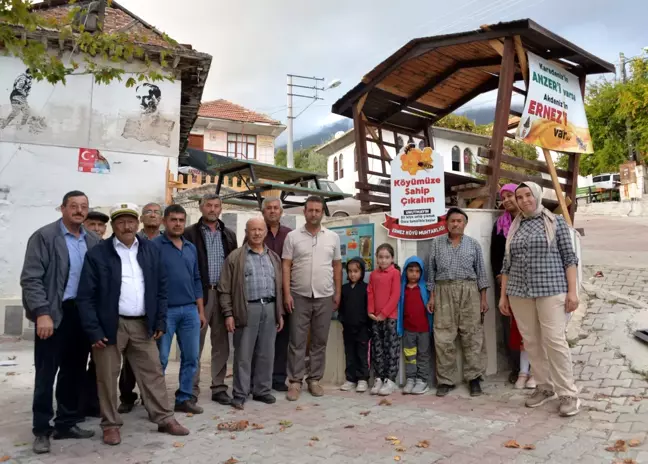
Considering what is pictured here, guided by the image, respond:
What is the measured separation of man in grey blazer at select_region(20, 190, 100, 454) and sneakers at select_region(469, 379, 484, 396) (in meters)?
3.53

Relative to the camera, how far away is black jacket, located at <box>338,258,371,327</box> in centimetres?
553

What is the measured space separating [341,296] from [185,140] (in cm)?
1220

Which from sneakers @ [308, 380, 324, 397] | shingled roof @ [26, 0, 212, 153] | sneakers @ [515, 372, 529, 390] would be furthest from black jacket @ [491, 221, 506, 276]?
shingled roof @ [26, 0, 212, 153]

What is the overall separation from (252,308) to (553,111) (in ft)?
16.0

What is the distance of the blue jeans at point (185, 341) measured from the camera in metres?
4.70

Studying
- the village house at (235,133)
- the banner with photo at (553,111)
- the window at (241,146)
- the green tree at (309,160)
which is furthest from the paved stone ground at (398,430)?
the green tree at (309,160)

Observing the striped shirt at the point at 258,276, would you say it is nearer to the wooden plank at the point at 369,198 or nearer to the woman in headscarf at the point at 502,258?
the woman in headscarf at the point at 502,258

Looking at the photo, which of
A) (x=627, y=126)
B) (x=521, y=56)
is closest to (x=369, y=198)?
(x=521, y=56)

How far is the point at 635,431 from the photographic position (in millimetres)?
3916

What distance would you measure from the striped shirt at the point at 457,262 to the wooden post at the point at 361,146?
3407 millimetres

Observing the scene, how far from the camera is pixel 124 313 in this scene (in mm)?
4070

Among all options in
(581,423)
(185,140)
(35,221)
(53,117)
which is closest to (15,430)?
(581,423)

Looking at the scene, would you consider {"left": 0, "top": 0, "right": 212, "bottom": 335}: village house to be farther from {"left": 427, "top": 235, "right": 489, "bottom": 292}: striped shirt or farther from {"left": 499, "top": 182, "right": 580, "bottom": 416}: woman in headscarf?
{"left": 499, "top": 182, "right": 580, "bottom": 416}: woman in headscarf

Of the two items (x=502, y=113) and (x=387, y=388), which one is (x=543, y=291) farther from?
(x=502, y=113)
